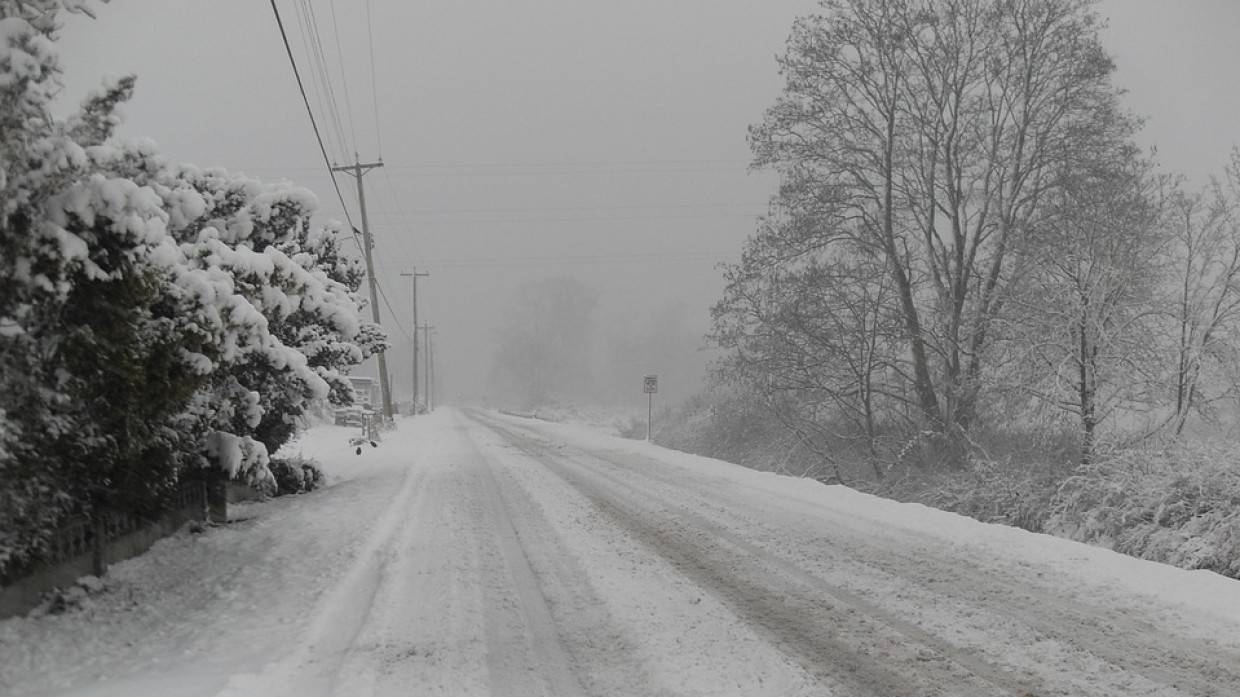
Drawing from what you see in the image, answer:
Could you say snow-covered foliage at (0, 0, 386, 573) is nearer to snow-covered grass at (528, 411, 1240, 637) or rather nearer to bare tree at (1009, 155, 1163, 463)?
snow-covered grass at (528, 411, 1240, 637)

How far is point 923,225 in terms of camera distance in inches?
669

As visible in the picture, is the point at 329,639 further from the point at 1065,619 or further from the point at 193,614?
the point at 1065,619

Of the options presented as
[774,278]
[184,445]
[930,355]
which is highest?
[774,278]

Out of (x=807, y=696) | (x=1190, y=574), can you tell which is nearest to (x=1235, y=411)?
(x=1190, y=574)

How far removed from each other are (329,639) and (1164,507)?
840cm

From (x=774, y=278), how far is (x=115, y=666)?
1438cm

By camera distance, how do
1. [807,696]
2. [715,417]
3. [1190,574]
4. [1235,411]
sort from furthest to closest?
[715,417] → [1235,411] → [1190,574] → [807,696]

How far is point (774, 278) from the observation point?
55.4 ft

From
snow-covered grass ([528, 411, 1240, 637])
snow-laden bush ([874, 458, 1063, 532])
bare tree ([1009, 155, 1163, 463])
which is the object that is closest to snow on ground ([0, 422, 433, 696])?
snow-covered grass ([528, 411, 1240, 637])

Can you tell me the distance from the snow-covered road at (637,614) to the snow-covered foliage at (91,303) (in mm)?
973

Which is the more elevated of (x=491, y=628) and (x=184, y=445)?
(x=184, y=445)

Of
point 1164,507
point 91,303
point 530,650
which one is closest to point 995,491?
point 1164,507

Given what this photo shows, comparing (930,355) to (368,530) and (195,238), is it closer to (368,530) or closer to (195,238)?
(368,530)

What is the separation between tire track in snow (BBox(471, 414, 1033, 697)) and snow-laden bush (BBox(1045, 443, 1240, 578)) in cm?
422
